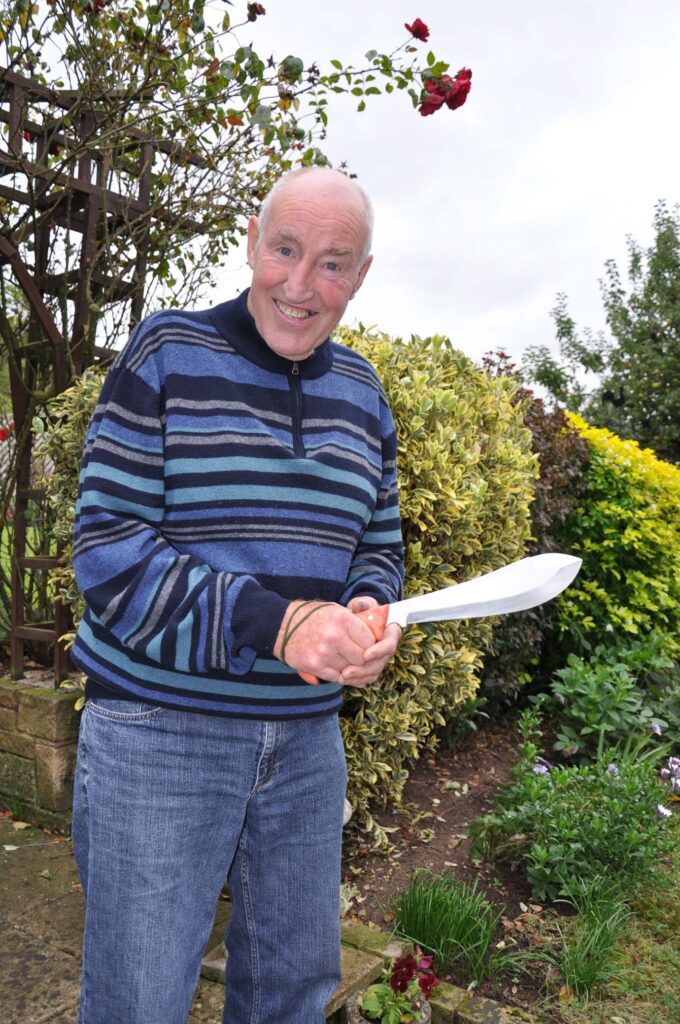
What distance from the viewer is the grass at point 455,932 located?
2809mm

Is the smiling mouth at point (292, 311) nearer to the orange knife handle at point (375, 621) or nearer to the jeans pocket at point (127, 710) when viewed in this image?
the orange knife handle at point (375, 621)

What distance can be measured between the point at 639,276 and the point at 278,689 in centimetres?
1859

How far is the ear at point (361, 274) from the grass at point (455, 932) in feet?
6.88

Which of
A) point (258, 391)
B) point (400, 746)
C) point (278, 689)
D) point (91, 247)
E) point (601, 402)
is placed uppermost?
point (601, 402)

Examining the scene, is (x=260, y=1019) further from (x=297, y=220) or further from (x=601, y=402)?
(x=601, y=402)

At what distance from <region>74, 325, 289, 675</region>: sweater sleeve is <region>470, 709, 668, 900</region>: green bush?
2.21 m

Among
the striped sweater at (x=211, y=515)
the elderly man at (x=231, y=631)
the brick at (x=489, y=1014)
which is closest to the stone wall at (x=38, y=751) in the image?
the brick at (x=489, y=1014)

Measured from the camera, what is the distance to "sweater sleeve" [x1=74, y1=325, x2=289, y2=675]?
4.75 feet

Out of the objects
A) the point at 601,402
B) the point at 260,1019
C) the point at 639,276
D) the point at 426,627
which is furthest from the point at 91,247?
the point at 639,276

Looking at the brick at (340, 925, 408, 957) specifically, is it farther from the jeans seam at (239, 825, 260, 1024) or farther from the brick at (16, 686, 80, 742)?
the brick at (16, 686, 80, 742)

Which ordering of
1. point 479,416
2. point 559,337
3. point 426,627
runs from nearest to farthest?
point 426,627
point 479,416
point 559,337

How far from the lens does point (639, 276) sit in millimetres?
18141

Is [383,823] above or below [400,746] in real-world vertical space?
below

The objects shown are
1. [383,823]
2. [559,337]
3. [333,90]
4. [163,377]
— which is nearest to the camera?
[163,377]
